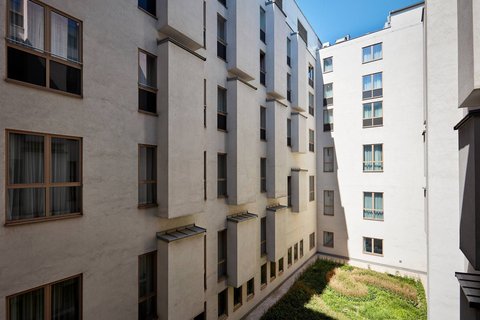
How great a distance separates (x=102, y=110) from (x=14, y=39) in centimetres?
215

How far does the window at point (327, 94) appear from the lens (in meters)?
21.6

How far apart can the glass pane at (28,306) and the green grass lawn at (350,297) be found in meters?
10.0

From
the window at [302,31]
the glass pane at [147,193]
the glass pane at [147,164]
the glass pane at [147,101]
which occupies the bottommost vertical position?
the glass pane at [147,193]

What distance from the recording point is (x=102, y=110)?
649 centimetres

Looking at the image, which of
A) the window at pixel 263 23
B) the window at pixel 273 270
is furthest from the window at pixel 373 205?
the window at pixel 263 23

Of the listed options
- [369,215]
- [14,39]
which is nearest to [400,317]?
[369,215]

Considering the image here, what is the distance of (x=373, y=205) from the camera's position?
19.4 metres

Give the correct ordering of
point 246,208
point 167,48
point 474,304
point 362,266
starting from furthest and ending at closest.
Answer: point 362,266
point 246,208
point 167,48
point 474,304

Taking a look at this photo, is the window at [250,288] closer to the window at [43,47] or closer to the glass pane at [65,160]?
Answer: the glass pane at [65,160]

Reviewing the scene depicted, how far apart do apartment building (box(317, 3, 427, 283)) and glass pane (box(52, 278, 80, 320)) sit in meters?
19.5

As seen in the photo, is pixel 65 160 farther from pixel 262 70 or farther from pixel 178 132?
pixel 262 70

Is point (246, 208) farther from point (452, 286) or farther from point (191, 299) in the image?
point (452, 286)

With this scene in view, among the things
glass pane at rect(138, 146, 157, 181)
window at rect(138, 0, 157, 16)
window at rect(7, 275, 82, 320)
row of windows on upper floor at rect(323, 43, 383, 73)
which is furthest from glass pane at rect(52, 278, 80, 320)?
row of windows on upper floor at rect(323, 43, 383, 73)

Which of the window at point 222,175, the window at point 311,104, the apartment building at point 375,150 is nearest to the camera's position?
the window at point 222,175
